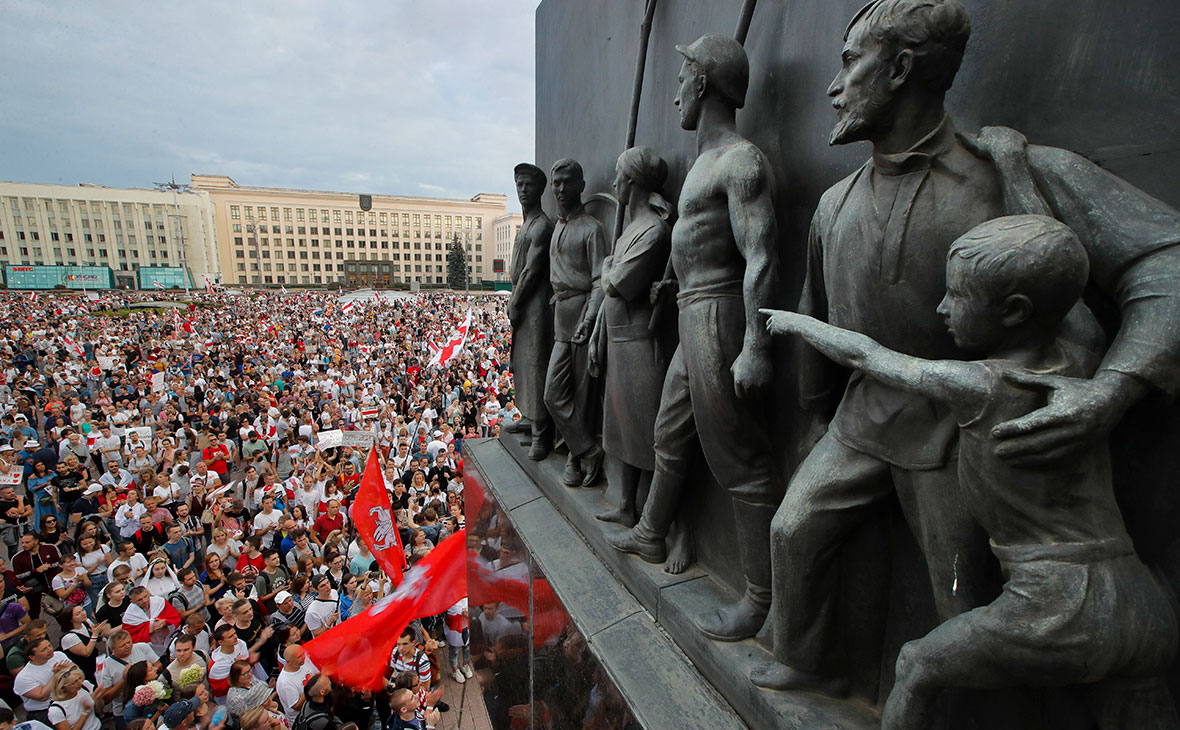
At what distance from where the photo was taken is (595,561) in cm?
445

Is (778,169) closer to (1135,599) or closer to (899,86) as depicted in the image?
(899,86)

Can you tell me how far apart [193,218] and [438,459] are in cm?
9151

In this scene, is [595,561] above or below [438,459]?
above

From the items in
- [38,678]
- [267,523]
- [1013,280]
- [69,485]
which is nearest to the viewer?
[1013,280]

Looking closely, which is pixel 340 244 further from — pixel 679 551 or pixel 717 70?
pixel 717 70

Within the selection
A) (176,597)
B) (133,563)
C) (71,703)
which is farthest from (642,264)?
(133,563)

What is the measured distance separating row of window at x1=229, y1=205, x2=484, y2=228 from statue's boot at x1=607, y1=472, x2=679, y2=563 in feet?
387

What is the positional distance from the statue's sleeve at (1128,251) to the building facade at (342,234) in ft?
367

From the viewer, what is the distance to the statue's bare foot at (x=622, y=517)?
4.39 m

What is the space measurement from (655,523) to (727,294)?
1.58 metres

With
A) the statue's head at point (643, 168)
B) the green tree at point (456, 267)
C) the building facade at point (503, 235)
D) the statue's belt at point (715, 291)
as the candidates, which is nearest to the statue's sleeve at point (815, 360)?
the statue's belt at point (715, 291)

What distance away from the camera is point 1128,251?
5.74ft

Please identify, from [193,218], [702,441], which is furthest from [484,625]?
[193,218]

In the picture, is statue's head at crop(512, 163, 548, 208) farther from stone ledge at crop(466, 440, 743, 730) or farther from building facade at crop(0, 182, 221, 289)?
building facade at crop(0, 182, 221, 289)
